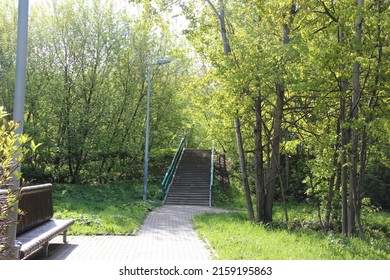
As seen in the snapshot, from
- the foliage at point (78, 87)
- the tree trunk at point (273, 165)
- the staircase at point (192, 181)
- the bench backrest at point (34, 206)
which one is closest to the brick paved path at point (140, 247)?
the bench backrest at point (34, 206)

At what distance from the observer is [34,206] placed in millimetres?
7980

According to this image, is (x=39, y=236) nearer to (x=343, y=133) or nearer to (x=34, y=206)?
(x=34, y=206)

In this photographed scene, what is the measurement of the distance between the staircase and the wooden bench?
479 inches

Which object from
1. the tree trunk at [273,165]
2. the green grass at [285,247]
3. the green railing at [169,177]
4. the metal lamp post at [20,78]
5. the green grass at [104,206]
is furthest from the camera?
the green railing at [169,177]

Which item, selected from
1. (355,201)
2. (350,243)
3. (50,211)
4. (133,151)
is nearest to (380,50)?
(355,201)

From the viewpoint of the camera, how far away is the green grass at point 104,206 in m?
11.1

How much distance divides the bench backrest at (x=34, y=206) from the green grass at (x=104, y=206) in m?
1.59

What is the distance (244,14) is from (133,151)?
41.9ft

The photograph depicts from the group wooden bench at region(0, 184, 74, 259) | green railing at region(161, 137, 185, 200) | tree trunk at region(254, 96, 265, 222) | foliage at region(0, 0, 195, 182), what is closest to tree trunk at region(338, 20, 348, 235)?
tree trunk at region(254, 96, 265, 222)

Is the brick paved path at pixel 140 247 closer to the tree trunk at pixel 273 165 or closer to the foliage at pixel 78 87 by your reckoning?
the tree trunk at pixel 273 165

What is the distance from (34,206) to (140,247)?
7.52ft

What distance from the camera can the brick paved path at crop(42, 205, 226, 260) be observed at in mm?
7871

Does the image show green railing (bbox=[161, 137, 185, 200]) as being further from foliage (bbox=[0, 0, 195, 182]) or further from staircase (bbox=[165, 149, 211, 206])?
foliage (bbox=[0, 0, 195, 182])

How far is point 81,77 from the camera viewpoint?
22781 millimetres
